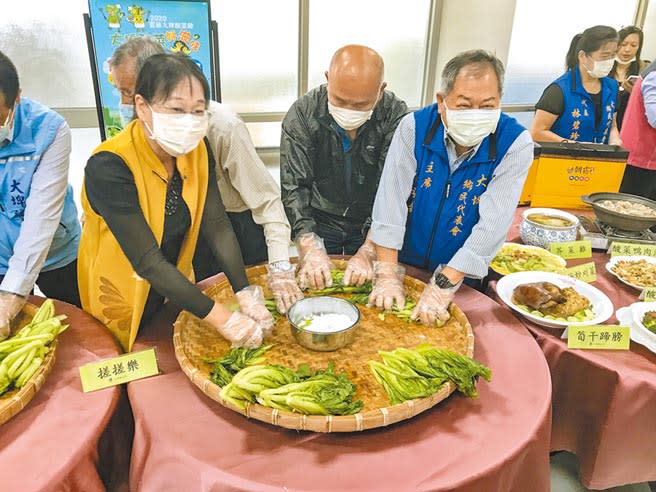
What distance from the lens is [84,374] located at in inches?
56.6

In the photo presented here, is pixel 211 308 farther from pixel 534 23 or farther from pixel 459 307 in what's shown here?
pixel 534 23

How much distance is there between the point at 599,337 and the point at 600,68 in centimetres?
250

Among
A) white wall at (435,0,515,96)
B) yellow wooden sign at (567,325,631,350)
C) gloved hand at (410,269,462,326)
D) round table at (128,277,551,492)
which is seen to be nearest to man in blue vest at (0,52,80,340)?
round table at (128,277,551,492)

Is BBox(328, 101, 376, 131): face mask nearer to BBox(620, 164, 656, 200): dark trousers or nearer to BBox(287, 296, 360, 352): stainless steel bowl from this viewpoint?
BBox(287, 296, 360, 352): stainless steel bowl

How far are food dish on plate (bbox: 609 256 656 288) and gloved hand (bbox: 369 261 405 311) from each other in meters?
0.93

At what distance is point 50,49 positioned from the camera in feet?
13.8

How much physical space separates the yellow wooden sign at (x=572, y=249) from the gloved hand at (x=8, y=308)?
2.20 meters

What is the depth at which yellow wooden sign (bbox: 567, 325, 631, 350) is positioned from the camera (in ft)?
5.53

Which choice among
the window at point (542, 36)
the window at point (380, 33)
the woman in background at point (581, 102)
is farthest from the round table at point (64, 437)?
the window at point (542, 36)

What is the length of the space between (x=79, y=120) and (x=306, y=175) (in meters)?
3.06

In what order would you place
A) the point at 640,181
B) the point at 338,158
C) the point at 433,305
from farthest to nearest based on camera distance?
the point at 640,181, the point at 338,158, the point at 433,305

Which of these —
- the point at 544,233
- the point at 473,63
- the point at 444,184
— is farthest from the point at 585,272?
the point at 473,63

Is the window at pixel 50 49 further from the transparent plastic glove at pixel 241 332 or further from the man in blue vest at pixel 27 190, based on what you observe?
the transparent plastic glove at pixel 241 332

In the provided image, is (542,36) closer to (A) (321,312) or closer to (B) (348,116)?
(B) (348,116)
